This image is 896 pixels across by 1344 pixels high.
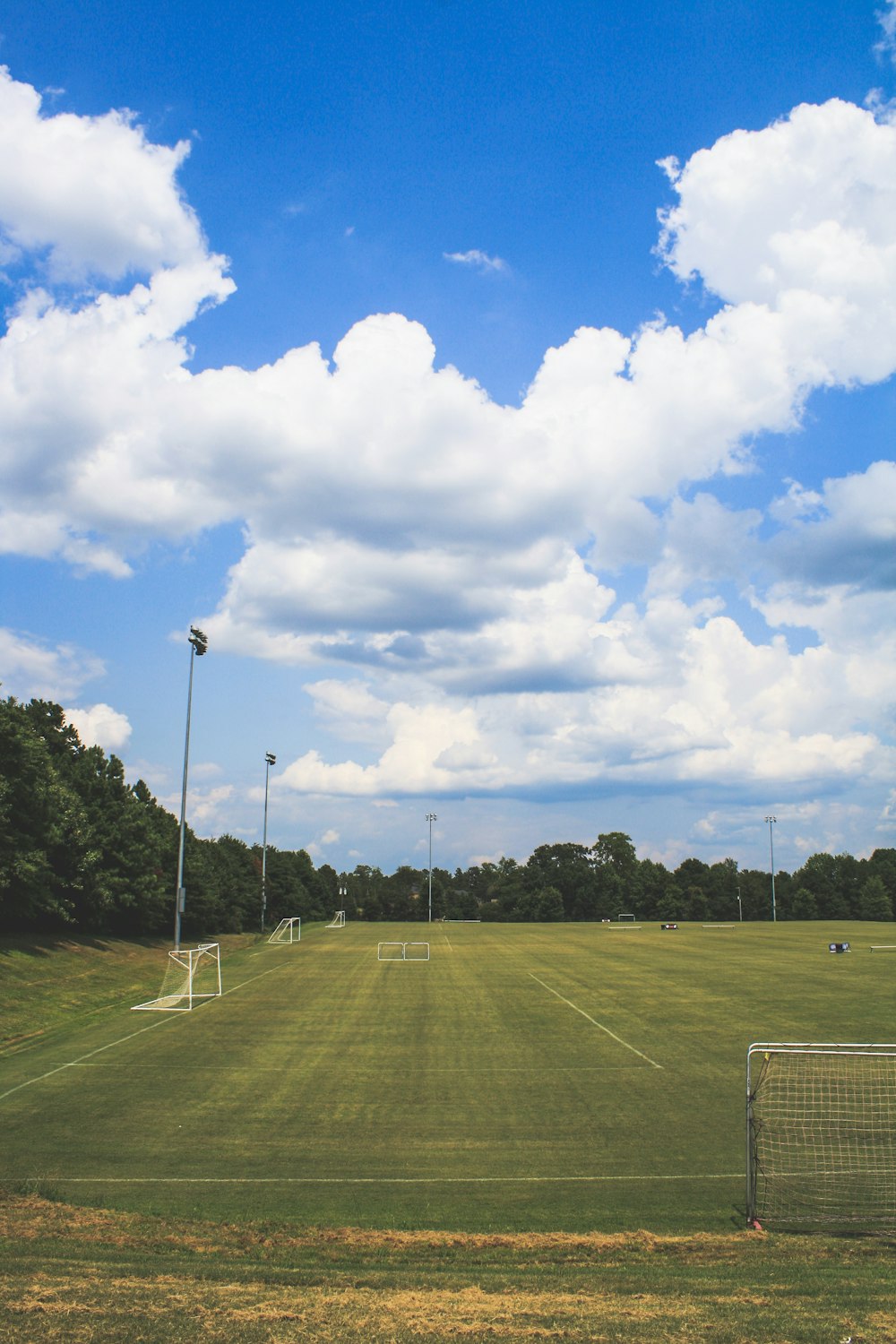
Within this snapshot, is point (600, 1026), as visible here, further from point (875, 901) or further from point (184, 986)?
point (875, 901)

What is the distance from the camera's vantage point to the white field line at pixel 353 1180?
14.2m

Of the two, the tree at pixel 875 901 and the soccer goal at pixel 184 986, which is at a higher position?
the soccer goal at pixel 184 986

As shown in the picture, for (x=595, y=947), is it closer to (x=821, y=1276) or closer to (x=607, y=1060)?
(x=607, y=1060)

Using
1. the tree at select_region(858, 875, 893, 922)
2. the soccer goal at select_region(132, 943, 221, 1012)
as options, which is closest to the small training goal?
the soccer goal at select_region(132, 943, 221, 1012)

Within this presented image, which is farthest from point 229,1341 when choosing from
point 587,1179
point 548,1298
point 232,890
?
point 232,890

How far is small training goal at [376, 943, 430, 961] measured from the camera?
5388cm

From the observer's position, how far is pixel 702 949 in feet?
201

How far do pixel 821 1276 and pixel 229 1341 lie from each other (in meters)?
6.17

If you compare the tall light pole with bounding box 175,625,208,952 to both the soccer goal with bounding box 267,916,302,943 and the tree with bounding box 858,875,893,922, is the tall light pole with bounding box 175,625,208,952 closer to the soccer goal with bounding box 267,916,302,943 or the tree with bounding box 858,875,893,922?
the soccer goal with bounding box 267,916,302,943

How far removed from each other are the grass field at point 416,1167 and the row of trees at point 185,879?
40.1 ft

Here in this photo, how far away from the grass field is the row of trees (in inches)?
481

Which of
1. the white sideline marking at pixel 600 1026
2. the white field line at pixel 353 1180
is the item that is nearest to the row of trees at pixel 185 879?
the white sideline marking at pixel 600 1026

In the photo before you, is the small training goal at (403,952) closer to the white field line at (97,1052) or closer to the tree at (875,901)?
the white field line at (97,1052)

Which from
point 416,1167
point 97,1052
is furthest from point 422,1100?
point 97,1052
